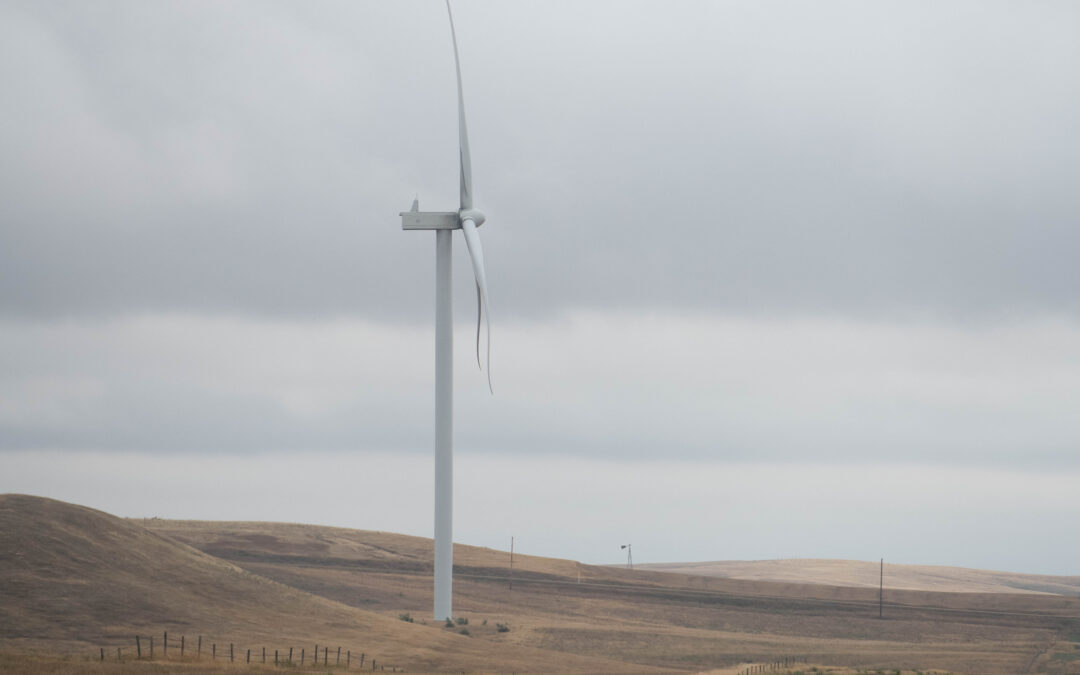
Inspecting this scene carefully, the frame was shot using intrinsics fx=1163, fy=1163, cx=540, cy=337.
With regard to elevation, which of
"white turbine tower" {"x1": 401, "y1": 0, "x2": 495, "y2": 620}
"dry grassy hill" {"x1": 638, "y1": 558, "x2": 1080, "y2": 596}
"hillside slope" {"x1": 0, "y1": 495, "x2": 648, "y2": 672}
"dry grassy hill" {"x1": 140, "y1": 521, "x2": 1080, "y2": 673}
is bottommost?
"dry grassy hill" {"x1": 638, "y1": 558, "x2": 1080, "y2": 596}

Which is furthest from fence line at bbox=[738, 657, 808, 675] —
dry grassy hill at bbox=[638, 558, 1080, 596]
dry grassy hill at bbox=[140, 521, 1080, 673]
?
dry grassy hill at bbox=[638, 558, 1080, 596]

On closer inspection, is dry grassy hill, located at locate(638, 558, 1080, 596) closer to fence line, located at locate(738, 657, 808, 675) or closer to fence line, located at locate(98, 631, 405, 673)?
fence line, located at locate(738, 657, 808, 675)

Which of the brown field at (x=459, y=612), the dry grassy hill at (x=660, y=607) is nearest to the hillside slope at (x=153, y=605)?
the brown field at (x=459, y=612)

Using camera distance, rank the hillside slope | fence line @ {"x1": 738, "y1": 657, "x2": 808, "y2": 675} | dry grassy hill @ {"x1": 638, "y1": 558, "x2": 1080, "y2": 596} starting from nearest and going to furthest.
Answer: the hillside slope, fence line @ {"x1": 738, "y1": 657, "x2": 808, "y2": 675}, dry grassy hill @ {"x1": 638, "y1": 558, "x2": 1080, "y2": 596}

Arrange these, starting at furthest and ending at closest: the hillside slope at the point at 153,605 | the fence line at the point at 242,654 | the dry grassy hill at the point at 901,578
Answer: the dry grassy hill at the point at 901,578 < the hillside slope at the point at 153,605 < the fence line at the point at 242,654

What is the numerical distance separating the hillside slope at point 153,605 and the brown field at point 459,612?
14cm

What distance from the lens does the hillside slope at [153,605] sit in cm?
5544

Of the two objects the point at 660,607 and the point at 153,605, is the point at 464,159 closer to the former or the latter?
the point at 153,605

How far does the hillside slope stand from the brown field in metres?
0.14

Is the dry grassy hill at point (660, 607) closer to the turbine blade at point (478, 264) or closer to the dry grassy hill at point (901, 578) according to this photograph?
the turbine blade at point (478, 264)

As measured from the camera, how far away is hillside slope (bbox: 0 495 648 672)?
55.4 m

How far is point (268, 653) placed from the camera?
5384cm

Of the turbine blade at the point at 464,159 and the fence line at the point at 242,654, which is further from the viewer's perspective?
the turbine blade at the point at 464,159

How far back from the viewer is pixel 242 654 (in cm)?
5303
